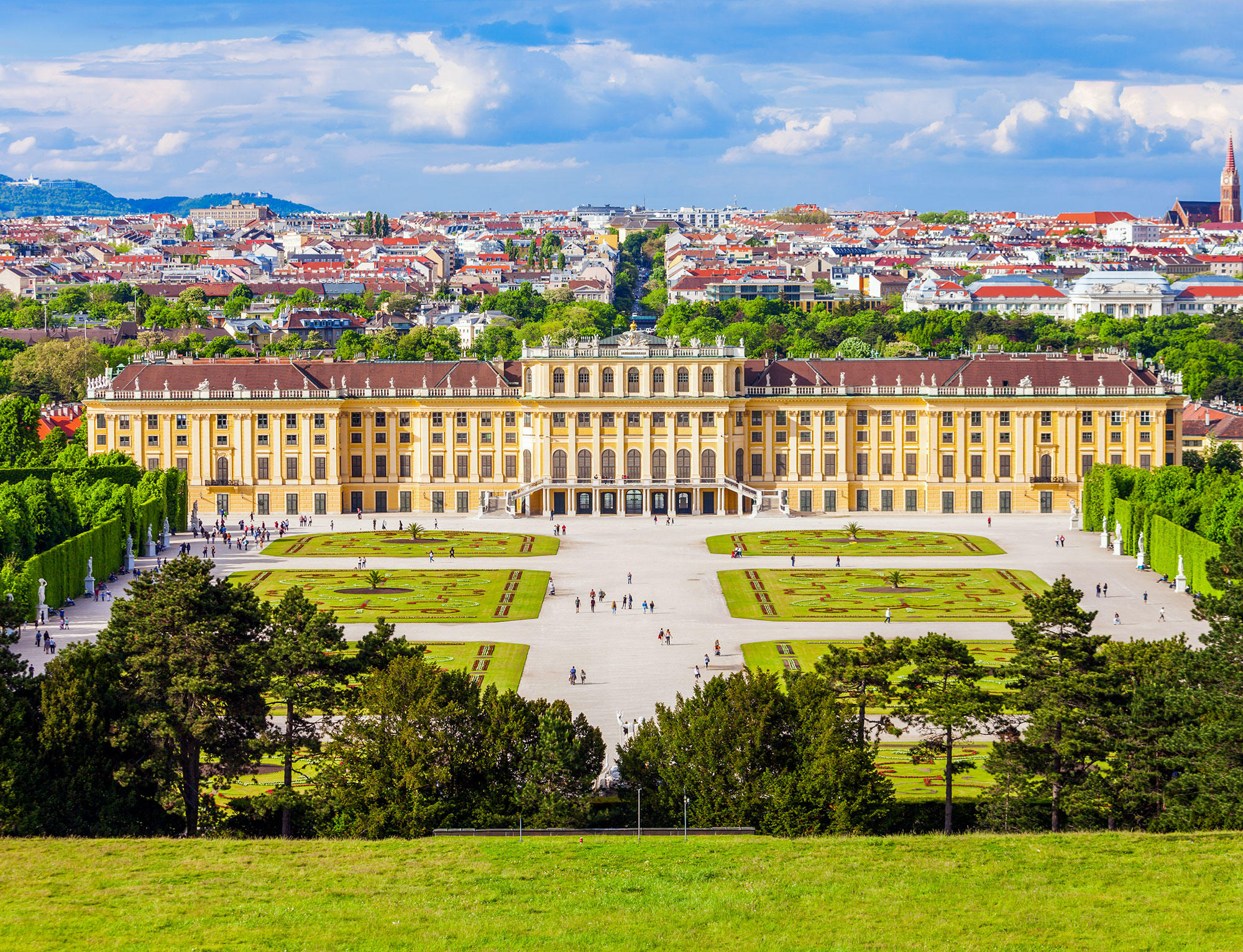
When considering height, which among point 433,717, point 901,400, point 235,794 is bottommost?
point 235,794


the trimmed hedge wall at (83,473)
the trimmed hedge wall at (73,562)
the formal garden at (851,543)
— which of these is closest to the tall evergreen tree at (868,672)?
the trimmed hedge wall at (73,562)

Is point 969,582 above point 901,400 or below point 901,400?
below

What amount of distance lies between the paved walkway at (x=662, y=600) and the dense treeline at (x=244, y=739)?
1125cm

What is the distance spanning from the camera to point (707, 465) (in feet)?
392

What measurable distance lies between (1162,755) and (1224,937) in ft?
41.1

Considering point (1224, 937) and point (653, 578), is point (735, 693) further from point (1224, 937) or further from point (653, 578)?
point (653, 578)

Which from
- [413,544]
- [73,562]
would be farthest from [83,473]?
[413,544]

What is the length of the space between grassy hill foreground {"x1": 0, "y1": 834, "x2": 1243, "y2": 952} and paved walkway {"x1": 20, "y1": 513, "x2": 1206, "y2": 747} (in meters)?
16.5

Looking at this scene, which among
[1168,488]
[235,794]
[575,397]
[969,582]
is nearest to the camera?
[235,794]

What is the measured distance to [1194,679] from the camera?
4453 centimetres

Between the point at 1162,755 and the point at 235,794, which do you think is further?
the point at 235,794

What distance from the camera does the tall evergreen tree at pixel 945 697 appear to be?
1780 inches

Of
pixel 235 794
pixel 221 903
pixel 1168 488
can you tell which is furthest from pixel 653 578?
pixel 221 903

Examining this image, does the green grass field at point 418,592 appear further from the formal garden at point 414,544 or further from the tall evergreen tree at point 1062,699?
the tall evergreen tree at point 1062,699
